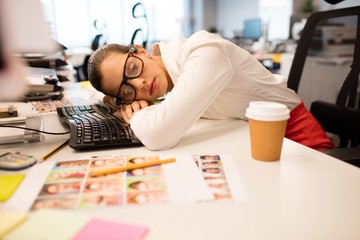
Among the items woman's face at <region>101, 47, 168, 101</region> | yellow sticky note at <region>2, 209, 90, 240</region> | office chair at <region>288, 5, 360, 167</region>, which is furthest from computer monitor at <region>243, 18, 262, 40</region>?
yellow sticky note at <region>2, 209, 90, 240</region>

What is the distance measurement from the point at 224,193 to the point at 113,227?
229mm

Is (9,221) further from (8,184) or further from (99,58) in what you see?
(99,58)

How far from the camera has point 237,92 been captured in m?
1.10

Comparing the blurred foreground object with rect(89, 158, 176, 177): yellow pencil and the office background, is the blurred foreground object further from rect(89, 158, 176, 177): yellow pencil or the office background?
the office background

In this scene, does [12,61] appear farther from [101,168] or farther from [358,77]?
[358,77]

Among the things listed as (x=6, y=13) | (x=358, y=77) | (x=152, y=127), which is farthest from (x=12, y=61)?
(x=358, y=77)

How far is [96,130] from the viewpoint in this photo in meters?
0.91

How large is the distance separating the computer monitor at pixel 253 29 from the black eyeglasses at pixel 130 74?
505 centimetres

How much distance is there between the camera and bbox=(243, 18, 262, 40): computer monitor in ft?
18.7

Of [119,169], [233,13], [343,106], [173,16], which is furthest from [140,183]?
[173,16]

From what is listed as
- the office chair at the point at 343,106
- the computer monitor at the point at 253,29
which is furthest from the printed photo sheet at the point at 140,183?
the computer monitor at the point at 253,29

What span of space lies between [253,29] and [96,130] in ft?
18.0

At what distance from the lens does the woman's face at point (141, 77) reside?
42.2 inches

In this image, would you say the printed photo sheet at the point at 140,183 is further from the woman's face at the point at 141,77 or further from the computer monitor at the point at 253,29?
the computer monitor at the point at 253,29
